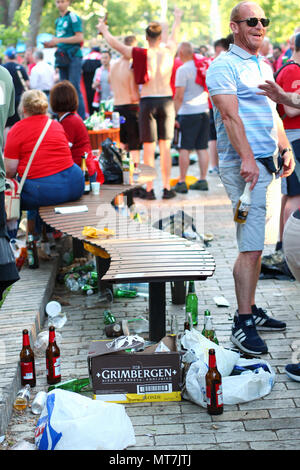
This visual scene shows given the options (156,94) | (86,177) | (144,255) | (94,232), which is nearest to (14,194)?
(94,232)

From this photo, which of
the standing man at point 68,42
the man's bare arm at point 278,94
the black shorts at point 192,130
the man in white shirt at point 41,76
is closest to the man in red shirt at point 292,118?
the man's bare arm at point 278,94

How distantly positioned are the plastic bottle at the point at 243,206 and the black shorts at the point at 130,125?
623 centimetres

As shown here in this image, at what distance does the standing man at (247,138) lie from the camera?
4613mm

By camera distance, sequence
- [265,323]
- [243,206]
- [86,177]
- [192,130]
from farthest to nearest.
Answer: [192,130]
[86,177]
[265,323]
[243,206]

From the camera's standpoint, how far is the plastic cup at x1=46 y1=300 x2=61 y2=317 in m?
5.71

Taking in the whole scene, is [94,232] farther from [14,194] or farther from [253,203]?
[253,203]

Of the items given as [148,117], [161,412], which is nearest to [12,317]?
[161,412]

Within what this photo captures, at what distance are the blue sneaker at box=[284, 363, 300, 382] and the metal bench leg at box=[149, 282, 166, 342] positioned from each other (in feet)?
3.19

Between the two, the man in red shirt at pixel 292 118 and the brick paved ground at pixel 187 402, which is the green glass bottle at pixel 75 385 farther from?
the man in red shirt at pixel 292 118

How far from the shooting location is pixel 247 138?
4.74 m

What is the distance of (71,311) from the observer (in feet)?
19.5

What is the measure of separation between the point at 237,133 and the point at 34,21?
24.0 metres
